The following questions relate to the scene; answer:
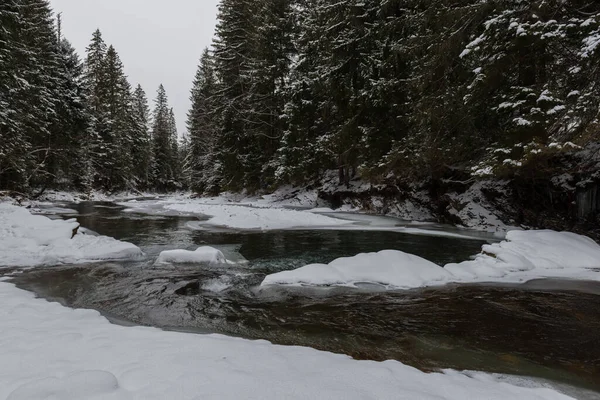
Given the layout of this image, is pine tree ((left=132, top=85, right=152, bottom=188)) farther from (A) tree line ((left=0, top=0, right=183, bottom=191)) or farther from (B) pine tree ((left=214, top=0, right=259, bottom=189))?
(B) pine tree ((left=214, top=0, right=259, bottom=189))

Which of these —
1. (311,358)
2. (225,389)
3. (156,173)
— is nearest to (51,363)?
(225,389)

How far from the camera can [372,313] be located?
479cm

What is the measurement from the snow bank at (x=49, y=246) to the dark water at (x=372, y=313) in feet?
2.56

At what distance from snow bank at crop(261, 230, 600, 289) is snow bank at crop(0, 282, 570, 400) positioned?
2926 millimetres

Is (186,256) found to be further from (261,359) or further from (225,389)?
(225,389)

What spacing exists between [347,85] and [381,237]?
11900mm

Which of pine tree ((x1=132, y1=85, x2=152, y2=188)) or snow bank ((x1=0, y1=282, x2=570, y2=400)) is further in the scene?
pine tree ((x1=132, y1=85, x2=152, y2=188))

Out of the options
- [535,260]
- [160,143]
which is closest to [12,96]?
[535,260]

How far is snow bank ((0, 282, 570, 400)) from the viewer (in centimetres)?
222

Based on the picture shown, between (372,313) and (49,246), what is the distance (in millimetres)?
8426

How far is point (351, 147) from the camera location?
18781 mm

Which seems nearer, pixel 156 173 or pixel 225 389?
pixel 225 389

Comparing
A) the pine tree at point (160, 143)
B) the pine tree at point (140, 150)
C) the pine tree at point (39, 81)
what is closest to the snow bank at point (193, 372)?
the pine tree at point (39, 81)

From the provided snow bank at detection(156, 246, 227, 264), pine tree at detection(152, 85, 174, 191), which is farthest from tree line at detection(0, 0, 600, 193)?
pine tree at detection(152, 85, 174, 191)
